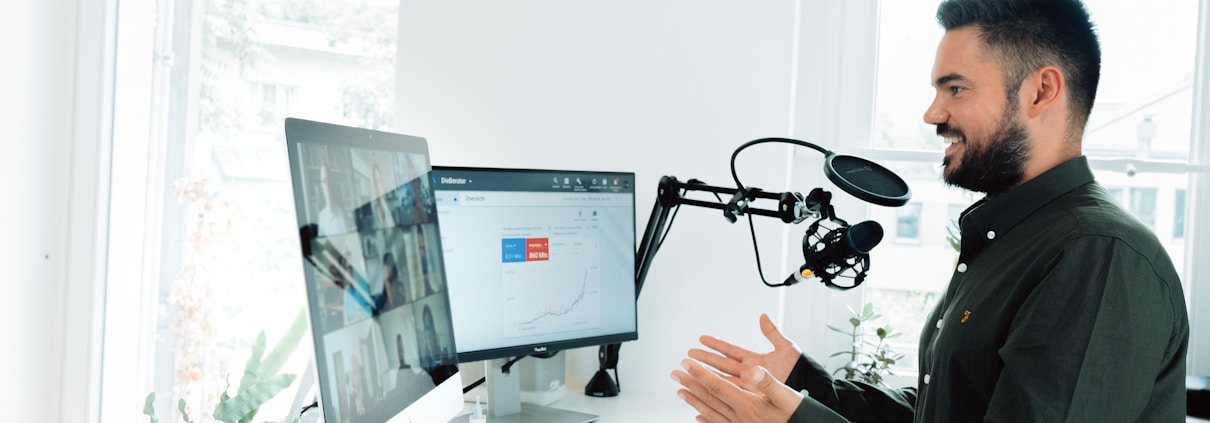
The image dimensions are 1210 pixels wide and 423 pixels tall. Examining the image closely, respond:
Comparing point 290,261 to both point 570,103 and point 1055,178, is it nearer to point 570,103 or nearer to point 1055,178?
point 570,103

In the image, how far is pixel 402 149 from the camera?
44.1 inches

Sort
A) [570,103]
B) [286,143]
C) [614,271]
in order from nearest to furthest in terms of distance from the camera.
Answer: [286,143]
[614,271]
[570,103]

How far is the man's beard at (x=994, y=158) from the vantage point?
4.30ft

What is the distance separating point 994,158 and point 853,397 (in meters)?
0.55

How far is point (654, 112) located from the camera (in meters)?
2.12

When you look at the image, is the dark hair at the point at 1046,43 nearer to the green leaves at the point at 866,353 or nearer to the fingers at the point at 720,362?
the fingers at the point at 720,362

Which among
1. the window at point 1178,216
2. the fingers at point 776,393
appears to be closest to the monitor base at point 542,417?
the fingers at point 776,393

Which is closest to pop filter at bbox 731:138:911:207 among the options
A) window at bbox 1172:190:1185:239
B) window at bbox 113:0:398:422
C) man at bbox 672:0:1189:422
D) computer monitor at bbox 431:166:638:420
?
man at bbox 672:0:1189:422

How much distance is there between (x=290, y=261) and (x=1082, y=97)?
2222 millimetres

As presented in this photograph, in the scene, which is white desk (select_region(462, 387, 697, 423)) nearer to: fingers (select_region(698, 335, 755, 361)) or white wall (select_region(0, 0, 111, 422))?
fingers (select_region(698, 335, 755, 361))

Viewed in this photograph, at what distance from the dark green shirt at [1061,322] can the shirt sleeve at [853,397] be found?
278 millimetres

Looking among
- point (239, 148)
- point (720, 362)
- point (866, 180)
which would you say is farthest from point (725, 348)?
point (239, 148)

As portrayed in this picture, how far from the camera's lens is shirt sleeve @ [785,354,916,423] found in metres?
1.63

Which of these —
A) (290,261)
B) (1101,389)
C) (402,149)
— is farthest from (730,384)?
(290,261)
